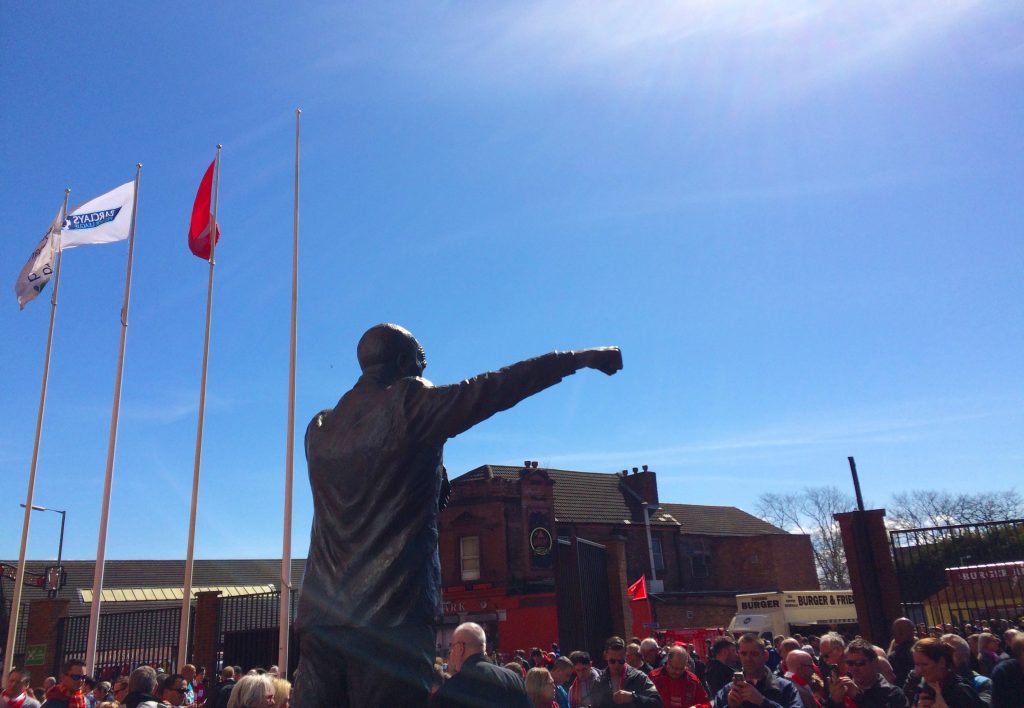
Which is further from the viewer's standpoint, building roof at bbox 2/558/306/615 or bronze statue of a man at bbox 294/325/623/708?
building roof at bbox 2/558/306/615

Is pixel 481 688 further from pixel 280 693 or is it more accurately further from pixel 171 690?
pixel 171 690

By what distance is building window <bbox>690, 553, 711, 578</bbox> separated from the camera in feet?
141

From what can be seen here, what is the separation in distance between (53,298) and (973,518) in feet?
158

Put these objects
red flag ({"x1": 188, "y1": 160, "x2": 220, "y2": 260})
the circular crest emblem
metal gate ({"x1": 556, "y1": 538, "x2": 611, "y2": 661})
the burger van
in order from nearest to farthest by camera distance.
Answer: metal gate ({"x1": 556, "y1": 538, "x2": 611, "y2": 661}) < red flag ({"x1": 188, "y1": 160, "x2": 220, "y2": 260}) < the burger van < the circular crest emblem

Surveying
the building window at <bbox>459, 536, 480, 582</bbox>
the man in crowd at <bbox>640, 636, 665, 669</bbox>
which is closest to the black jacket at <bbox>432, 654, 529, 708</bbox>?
the man in crowd at <bbox>640, 636, 665, 669</bbox>

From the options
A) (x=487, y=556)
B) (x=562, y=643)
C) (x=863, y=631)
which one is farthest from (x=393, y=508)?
(x=487, y=556)

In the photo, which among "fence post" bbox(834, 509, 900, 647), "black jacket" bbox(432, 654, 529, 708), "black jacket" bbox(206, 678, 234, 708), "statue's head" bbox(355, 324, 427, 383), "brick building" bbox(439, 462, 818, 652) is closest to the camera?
"statue's head" bbox(355, 324, 427, 383)

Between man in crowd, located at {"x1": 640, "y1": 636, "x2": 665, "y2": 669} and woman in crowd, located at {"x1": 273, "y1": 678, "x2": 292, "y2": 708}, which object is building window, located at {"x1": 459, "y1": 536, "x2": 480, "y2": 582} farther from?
woman in crowd, located at {"x1": 273, "y1": 678, "x2": 292, "y2": 708}

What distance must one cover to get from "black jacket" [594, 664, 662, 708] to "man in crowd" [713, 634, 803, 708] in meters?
0.94

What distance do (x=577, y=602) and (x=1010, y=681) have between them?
16.7 feet

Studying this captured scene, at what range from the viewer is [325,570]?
2.62 meters

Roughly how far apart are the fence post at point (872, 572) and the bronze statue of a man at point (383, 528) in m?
10.7

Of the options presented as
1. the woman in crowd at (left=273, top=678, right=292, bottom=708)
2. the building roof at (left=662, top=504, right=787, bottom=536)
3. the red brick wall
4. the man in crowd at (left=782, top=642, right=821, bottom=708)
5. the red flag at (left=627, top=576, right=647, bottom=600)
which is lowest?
the red brick wall

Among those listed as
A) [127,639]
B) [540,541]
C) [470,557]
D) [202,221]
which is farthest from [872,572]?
[470,557]
